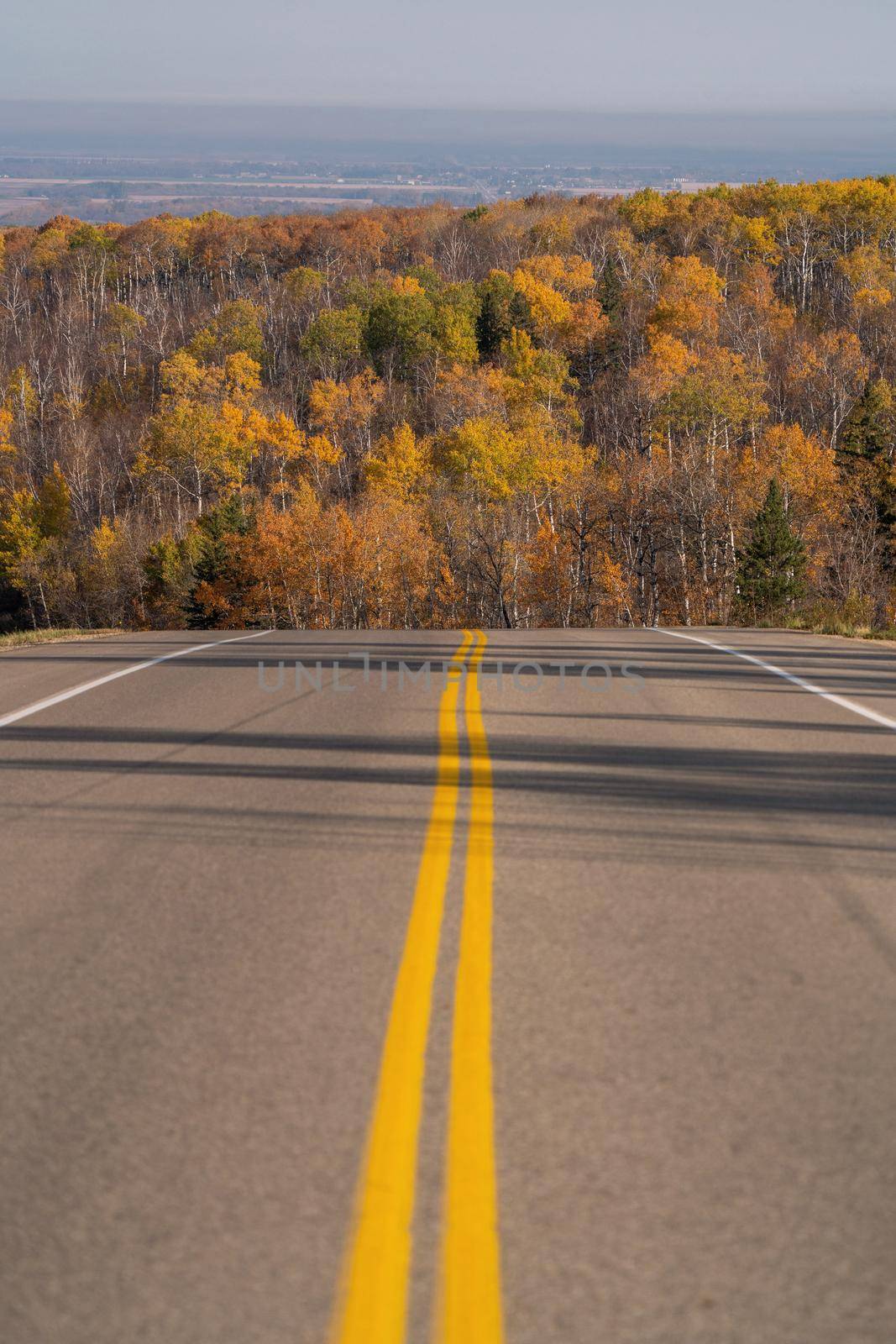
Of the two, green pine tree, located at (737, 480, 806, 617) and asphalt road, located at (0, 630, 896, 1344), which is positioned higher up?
asphalt road, located at (0, 630, 896, 1344)

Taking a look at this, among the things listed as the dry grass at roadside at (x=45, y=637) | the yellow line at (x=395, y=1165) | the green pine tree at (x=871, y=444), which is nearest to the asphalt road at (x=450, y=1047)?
the yellow line at (x=395, y=1165)

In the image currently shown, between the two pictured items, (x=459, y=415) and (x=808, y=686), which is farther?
(x=459, y=415)

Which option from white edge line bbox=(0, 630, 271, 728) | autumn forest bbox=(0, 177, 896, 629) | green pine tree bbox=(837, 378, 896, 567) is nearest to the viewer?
white edge line bbox=(0, 630, 271, 728)

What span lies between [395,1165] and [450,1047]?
652 millimetres

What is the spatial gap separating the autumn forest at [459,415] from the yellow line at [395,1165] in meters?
16.5

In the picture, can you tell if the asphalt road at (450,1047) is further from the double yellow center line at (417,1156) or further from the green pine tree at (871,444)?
the green pine tree at (871,444)

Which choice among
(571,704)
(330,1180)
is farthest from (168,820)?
(571,704)

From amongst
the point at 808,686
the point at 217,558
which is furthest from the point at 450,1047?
the point at 217,558

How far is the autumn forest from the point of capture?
2498 inches

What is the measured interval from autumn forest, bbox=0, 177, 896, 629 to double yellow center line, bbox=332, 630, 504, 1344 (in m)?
16.5

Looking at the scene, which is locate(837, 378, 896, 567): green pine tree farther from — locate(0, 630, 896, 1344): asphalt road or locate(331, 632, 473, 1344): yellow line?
locate(331, 632, 473, 1344): yellow line

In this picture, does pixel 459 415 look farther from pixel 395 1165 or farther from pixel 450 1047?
pixel 395 1165

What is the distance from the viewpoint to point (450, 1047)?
12.4 feet

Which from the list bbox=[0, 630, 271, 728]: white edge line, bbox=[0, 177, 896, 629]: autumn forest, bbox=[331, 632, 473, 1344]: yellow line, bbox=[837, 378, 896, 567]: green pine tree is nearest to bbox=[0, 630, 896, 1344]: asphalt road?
bbox=[331, 632, 473, 1344]: yellow line
